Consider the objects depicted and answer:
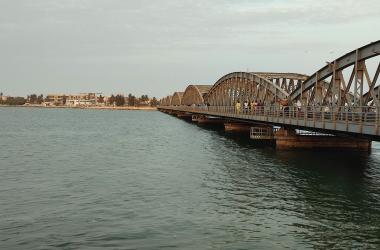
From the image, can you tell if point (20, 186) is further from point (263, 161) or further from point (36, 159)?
point (263, 161)

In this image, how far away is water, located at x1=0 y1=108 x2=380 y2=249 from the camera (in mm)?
19344

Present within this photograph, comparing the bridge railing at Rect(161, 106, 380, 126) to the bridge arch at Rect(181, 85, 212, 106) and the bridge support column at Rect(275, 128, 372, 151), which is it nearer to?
the bridge support column at Rect(275, 128, 372, 151)

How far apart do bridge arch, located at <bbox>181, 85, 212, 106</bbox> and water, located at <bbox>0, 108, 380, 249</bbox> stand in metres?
105

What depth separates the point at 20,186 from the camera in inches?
1170

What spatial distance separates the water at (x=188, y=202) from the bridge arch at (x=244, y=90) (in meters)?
21.6

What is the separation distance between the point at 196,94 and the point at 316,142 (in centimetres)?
11316

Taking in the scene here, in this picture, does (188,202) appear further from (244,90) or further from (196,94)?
(196,94)

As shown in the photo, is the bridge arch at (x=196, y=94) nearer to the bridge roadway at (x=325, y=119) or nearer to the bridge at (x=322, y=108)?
the bridge at (x=322, y=108)

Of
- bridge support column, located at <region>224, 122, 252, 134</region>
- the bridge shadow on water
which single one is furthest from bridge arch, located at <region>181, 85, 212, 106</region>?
the bridge shadow on water

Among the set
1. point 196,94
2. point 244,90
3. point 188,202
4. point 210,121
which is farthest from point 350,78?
point 196,94

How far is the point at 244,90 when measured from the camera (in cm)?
8438

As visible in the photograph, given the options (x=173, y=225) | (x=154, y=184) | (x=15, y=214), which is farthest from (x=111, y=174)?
(x=173, y=225)

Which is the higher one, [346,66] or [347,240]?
[346,66]

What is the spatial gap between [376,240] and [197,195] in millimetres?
10794
